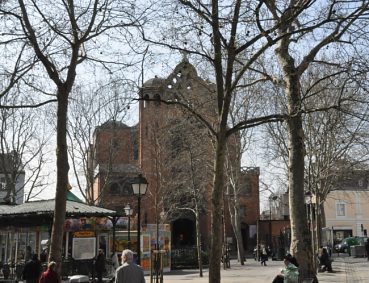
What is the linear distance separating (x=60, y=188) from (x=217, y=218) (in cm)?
496

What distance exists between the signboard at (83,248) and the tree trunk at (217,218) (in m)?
15.5

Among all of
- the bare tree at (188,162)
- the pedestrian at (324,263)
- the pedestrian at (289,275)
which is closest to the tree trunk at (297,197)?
the pedestrian at (289,275)

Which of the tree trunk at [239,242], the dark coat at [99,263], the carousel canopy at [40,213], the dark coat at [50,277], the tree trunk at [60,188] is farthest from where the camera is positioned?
the tree trunk at [239,242]

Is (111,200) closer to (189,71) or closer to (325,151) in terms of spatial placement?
(325,151)

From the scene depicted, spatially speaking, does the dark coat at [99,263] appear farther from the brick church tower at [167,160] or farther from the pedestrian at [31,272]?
the brick church tower at [167,160]

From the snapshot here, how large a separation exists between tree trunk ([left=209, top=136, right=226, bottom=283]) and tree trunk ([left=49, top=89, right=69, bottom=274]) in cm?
452

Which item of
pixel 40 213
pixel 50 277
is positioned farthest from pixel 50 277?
pixel 40 213

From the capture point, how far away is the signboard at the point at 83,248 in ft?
86.4

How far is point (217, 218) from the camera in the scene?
12125 mm

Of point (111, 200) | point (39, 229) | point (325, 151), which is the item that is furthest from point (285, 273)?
point (111, 200)

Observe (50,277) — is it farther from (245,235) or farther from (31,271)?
(245,235)

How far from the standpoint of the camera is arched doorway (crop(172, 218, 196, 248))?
6125cm

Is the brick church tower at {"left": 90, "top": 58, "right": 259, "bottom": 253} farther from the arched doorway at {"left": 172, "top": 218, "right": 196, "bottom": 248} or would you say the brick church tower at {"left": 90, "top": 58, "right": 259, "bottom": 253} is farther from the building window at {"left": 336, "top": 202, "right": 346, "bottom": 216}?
the building window at {"left": 336, "top": 202, "right": 346, "bottom": 216}

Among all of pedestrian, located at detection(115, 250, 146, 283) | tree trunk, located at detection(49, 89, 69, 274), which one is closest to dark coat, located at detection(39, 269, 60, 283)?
tree trunk, located at detection(49, 89, 69, 274)
